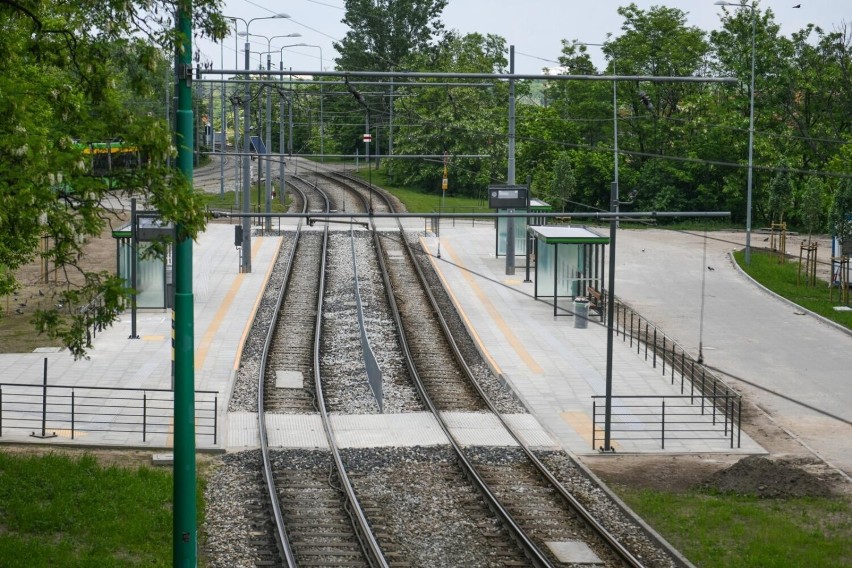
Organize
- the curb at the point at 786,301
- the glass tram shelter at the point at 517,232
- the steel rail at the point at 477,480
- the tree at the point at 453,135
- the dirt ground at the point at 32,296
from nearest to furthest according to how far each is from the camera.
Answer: the steel rail at the point at 477,480 < the dirt ground at the point at 32,296 < the curb at the point at 786,301 < the glass tram shelter at the point at 517,232 < the tree at the point at 453,135

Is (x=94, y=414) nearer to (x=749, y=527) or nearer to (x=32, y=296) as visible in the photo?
(x=749, y=527)

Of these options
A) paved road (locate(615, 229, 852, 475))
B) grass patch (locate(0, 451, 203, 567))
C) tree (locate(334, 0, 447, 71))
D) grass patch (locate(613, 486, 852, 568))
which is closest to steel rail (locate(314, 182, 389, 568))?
grass patch (locate(0, 451, 203, 567))

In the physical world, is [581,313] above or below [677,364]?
above

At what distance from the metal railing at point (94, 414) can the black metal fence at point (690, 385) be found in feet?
24.7

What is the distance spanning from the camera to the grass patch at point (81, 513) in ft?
43.2

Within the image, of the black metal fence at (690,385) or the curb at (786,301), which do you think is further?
the curb at (786,301)

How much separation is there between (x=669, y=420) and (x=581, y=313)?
9.79 metres

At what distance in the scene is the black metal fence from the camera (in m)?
21.1

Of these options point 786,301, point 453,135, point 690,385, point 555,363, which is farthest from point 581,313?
point 453,135

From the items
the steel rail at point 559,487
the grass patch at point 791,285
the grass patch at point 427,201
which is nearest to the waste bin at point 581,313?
the steel rail at point 559,487

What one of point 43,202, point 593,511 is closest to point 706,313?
point 593,511

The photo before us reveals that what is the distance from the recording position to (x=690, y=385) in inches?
970

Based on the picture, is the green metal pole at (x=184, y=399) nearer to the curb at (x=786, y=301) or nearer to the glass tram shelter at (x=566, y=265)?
the glass tram shelter at (x=566, y=265)

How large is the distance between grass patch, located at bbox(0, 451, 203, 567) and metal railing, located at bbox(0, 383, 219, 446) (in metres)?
2.06
